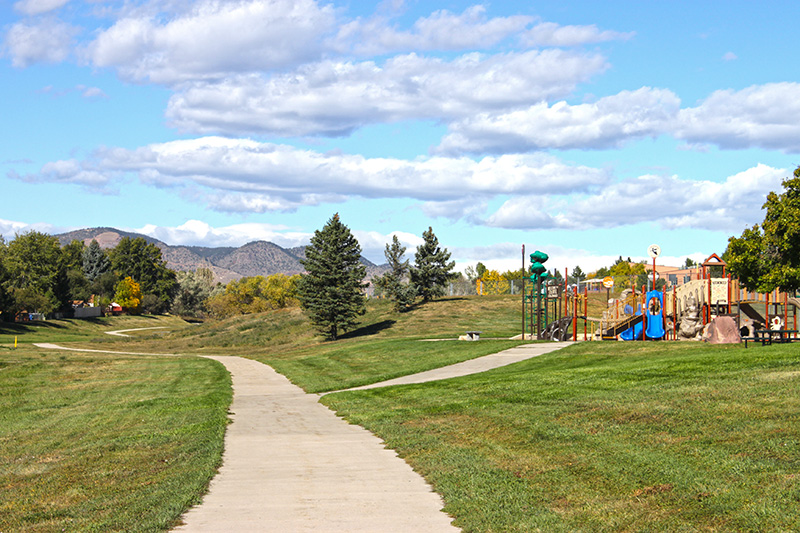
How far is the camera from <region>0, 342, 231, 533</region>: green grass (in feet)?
25.9

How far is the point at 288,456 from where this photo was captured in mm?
11500

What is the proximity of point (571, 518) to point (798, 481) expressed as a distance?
2390mm

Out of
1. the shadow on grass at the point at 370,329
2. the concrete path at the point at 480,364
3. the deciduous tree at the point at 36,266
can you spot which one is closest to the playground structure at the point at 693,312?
the concrete path at the point at 480,364

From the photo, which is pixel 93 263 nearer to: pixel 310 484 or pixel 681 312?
pixel 681 312

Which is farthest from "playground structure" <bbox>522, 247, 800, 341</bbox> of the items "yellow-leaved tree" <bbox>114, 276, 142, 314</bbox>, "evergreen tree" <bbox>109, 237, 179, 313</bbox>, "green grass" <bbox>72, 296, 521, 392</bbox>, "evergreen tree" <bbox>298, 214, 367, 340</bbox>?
"evergreen tree" <bbox>109, 237, 179, 313</bbox>

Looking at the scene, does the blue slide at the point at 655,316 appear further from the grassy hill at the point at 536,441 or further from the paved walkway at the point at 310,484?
the paved walkway at the point at 310,484

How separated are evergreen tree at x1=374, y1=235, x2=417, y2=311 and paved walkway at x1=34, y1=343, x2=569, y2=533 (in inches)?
1910

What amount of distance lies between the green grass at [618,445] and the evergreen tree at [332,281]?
34.5m

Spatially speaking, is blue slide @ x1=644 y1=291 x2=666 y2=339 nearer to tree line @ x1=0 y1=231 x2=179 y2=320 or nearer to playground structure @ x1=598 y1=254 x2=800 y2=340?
playground structure @ x1=598 y1=254 x2=800 y2=340

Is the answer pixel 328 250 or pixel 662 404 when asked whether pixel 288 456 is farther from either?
pixel 328 250

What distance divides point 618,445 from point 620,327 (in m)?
27.2

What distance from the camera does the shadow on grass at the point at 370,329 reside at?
188 ft

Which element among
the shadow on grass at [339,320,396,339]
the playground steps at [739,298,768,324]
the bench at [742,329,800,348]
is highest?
the playground steps at [739,298,768,324]

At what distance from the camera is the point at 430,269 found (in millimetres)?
67438
